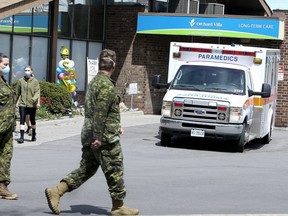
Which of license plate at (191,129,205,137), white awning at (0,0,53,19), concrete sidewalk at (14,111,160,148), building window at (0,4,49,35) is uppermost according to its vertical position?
white awning at (0,0,53,19)

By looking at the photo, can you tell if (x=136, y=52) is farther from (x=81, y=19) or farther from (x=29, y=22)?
(x=29, y=22)

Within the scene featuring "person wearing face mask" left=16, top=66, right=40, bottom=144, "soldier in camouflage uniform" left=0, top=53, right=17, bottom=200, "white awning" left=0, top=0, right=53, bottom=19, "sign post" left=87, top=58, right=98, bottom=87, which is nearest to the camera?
"soldier in camouflage uniform" left=0, top=53, right=17, bottom=200

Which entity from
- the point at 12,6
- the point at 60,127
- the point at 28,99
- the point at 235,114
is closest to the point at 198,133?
the point at 235,114

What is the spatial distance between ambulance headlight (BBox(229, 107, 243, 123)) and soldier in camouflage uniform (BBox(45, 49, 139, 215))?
9.92 meters

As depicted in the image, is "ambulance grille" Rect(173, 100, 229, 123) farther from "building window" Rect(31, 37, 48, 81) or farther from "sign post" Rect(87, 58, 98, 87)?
"building window" Rect(31, 37, 48, 81)

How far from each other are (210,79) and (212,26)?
31.5ft

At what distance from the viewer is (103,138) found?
28.8 ft

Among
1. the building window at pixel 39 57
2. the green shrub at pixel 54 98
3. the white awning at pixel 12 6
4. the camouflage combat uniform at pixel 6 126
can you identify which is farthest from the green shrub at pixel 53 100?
the camouflage combat uniform at pixel 6 126

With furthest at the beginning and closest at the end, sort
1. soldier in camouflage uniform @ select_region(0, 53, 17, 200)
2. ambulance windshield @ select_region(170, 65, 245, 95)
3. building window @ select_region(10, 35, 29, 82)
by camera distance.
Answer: building window @ select_region(10, 35, 29, 82) → ambulance windshield @ select_region(170, 65, 245, 95) → soldier in camouflage uniform @ select_region(0, 53, 17, 200)

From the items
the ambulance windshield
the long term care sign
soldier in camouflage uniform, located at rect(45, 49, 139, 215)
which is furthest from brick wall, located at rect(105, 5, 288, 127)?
soldier in camouflage uniform, located at rect(45, 49, 139, 215)

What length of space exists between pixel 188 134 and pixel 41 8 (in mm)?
10185

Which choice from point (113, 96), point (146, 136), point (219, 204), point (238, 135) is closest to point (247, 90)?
point (238, 135)

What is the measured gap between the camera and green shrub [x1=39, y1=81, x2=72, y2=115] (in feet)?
80.5

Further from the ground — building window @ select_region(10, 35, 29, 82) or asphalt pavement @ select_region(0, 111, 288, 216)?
building window @ select_region(10, 35, 29, 82)
